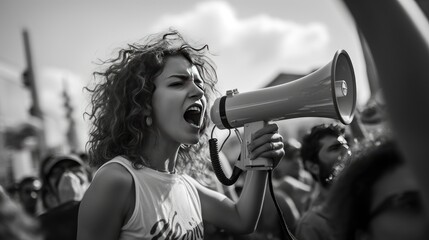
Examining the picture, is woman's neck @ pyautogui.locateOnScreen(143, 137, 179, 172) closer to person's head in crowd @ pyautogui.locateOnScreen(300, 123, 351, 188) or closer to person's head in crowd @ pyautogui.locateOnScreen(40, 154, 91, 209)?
person's head in crowd @ pyautogui.locateOnScreen(300, 123, 351, 188)

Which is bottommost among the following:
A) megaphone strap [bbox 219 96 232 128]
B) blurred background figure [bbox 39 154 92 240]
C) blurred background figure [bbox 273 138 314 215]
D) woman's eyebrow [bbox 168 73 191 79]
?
blurred background figure [bbox 273 138 314 215]

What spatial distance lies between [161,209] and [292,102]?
711 millimetres

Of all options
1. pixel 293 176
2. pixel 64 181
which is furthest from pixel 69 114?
pixel 64 181

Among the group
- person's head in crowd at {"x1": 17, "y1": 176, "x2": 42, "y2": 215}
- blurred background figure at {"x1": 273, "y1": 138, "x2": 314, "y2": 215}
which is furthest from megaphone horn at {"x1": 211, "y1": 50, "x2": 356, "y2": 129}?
person's head in crowd at {"x1": 17, "y1": 176, "x2": 42, "y2": 215}

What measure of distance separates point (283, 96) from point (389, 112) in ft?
4.88

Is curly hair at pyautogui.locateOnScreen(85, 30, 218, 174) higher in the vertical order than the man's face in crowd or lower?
higher

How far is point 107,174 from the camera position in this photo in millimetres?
1902

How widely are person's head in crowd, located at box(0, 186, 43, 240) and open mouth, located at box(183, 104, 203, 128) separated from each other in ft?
3.73

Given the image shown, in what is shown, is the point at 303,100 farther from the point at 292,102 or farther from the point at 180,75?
the point at 180,75

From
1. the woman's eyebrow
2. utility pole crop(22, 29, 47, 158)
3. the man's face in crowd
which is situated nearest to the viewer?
the woman's eyebrow

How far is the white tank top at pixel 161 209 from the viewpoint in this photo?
6.23ft

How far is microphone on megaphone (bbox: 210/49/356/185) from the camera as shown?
1.95m

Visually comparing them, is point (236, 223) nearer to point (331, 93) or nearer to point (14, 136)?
point (331, 93)

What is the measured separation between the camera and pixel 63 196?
368 cm
